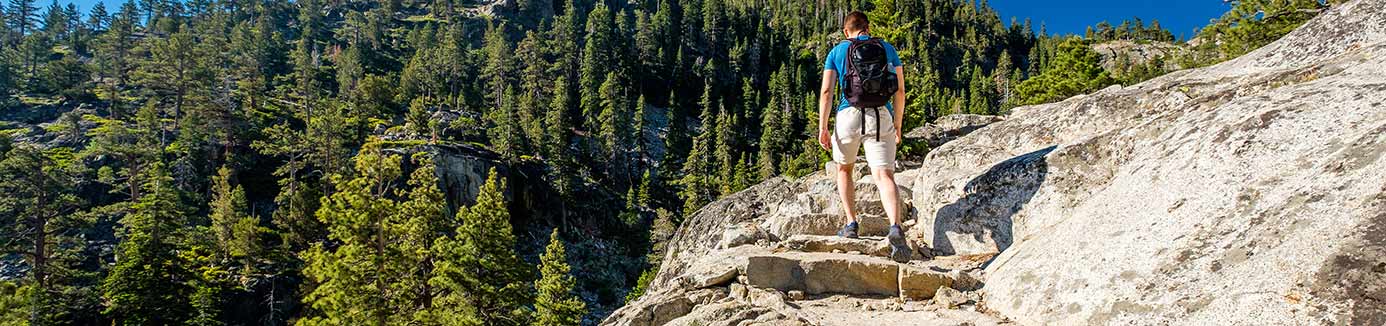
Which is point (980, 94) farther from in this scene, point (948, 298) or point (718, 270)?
point (948, 298)

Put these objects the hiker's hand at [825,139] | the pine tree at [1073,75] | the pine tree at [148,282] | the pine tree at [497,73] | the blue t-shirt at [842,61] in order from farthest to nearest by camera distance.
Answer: the pine tree at [497,73] < the pine tree at [1073,75] < the pine tree at [148,282] < the hiker's hand at [825,139] < the blue t-shirt at [842,61]

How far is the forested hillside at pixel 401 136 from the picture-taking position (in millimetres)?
24078

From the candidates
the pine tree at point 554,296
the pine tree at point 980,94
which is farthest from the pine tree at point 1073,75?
the pine tree at point 980,94

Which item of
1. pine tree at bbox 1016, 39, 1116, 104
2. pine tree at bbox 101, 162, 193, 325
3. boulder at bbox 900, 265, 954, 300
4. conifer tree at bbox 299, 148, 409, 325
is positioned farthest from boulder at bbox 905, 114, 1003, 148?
pine tree at bbox 101, 162, 193, 325

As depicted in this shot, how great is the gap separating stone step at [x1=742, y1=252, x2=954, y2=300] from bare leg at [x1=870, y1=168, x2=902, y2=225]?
45cm

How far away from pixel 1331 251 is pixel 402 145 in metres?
61.1

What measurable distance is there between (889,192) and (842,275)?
1.00m

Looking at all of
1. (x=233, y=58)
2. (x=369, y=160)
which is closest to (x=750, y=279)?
(x=369, y=160)

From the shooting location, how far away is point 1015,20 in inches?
6156

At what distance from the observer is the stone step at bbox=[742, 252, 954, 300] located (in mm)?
5336

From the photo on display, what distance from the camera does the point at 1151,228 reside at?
4.07 meters

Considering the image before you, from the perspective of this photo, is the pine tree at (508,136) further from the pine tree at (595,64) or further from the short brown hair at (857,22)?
the short brown hair at (857,22)

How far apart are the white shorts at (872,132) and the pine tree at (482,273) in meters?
16.9

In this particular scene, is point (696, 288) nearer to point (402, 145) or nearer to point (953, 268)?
point (953, 268)
